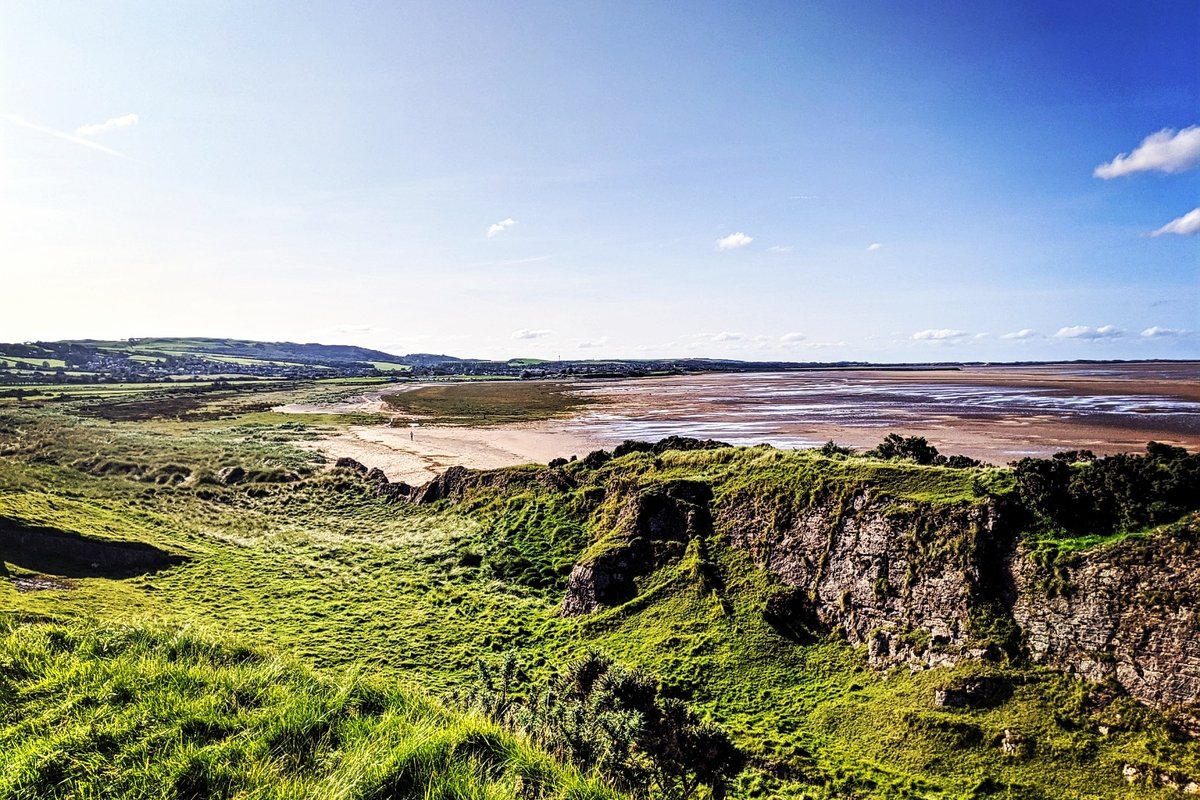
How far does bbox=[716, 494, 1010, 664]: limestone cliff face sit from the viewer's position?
1364cm

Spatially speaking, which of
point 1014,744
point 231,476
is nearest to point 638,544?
point 1014,744

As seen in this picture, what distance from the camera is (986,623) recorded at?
517 inches

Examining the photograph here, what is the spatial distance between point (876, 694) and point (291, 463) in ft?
177

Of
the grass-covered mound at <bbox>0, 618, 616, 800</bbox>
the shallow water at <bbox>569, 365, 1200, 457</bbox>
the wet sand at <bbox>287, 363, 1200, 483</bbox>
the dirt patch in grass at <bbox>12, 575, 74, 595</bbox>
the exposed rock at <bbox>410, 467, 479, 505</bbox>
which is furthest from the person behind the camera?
the shallow water at <bbox>569, 365, 1200, 457</bbox>

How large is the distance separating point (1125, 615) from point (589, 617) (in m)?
13.7

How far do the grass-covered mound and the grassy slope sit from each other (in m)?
4.20

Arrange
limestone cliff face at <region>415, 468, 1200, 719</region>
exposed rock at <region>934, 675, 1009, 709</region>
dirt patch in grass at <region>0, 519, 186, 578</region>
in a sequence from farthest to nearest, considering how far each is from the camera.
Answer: dirt patch in grass at <region>0, 519, 186, 578</region> < exposed rock at <region>934, 675, 1009, 709</region> < limestone cliff face at <region>415, 468, 1200, 719</region>

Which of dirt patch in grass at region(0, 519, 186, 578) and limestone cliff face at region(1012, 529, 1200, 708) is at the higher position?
limestone cliff face at region(1012, 529, 1200, 708)

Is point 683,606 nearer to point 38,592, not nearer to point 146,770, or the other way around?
point 146,770

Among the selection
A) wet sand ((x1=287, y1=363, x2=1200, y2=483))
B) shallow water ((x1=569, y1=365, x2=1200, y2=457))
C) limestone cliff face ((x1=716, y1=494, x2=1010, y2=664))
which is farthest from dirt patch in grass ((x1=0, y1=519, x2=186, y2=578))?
shallow water ((x1=569, y1=365, x2=1200, y2=457))

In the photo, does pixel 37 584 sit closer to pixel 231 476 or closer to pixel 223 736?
pixel 223 736

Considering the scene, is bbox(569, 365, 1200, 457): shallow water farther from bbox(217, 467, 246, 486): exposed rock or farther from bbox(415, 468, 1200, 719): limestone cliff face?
bbox(217, 467, 246, 486): exposed rock

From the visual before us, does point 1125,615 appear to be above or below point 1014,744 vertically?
above

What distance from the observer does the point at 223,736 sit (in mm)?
5379
